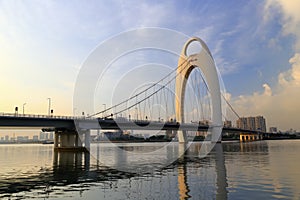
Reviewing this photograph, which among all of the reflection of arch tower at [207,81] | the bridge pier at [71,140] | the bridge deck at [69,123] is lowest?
the bridge pier at [71,140]

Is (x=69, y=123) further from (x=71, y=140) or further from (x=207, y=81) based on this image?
(x=207, y=81)

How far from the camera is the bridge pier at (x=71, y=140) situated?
6019 centimetres

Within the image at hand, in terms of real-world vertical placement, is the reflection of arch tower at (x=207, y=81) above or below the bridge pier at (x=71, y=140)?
above

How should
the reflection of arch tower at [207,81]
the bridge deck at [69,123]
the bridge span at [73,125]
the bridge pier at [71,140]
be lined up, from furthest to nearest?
the reflection of arch tower at [207,81] → the bridge pier at [71,140] → the bridge span at [73,125] → the bridge deck at [69,123]

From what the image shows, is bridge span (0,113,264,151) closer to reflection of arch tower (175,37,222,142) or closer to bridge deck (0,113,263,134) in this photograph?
bridge deck (0,113,263,134)

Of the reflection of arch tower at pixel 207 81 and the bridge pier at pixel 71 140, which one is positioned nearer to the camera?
the bridge pier at pixel 71 140

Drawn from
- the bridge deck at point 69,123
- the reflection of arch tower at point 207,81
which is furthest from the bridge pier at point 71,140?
the reflection of arch tower at point 207,81

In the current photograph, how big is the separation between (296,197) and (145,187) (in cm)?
784

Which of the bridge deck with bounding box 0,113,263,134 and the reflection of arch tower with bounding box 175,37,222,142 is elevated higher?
the reflection of arch tower with bounding box 175,37,222,142

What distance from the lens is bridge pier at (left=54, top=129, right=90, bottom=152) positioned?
60188mm

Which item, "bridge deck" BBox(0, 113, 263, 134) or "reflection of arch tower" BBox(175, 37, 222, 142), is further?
"reflection of arch tower" BBox(175, 37, 222, 142)

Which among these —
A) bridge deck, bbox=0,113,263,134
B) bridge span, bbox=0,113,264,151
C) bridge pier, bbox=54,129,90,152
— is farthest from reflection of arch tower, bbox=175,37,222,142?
bridge pier, bbox=54,129,90,152

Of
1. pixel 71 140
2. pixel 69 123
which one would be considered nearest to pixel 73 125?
pixel 69 123

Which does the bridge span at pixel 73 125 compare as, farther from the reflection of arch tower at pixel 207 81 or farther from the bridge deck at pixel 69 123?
the reflection of arch tower at pixel 207 81
